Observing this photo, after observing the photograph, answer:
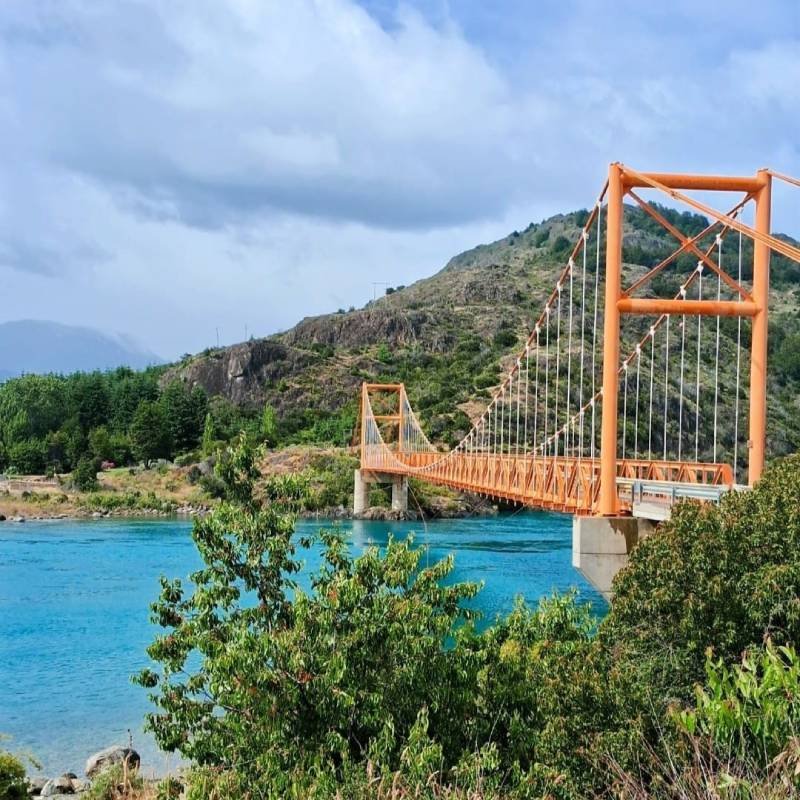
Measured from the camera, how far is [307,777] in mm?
→ 6887

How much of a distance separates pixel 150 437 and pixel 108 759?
1954 inches

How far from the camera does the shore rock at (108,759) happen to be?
12.0 metres

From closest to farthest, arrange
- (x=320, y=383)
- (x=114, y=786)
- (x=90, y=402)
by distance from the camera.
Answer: (x=114, y=786) → (x=90, y=402) → (x=320, y=383)

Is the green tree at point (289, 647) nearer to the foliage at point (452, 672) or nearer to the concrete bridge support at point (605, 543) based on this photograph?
the foliage at point (452, 672)

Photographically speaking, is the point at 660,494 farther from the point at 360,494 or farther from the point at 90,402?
the point at 90,402

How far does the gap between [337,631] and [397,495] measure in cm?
4139

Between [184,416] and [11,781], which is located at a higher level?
[184,416]

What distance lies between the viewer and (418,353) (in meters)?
76.3

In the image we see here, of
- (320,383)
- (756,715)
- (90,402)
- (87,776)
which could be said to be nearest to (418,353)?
(320,383)

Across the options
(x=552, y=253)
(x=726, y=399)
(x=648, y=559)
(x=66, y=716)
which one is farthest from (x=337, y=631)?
(x=552, y=253)

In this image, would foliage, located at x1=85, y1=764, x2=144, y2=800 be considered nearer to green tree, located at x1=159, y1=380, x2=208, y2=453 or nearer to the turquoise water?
the turquoise water

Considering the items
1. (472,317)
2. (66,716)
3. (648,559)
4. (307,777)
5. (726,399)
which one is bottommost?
(66,716)

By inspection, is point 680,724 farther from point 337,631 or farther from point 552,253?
point 552,253

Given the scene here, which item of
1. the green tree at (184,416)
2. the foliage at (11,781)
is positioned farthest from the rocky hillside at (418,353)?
the foliage at (11,781)
